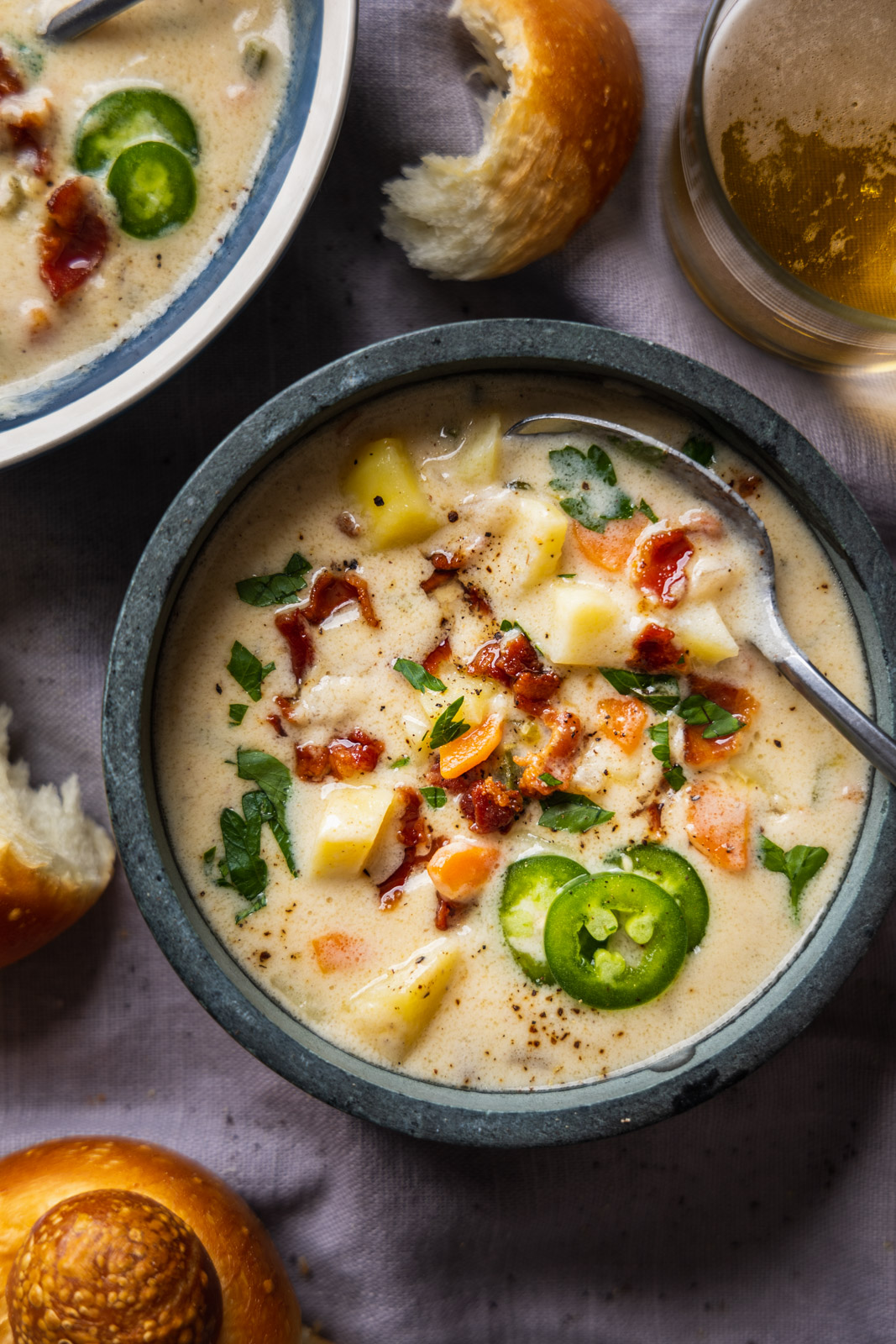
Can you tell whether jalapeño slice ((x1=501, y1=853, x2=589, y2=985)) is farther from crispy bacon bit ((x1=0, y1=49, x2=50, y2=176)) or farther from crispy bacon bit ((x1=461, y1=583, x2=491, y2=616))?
crispy bacon bit ((x1=0, y1=49, x2=50, y2=176))

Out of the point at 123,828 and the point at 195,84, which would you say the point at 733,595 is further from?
the point at 195,84

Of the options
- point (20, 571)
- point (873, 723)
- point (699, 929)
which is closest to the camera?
point (873, 723)

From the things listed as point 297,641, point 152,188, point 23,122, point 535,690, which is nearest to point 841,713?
point 535,690

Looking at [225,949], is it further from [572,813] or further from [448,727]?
[572,813]

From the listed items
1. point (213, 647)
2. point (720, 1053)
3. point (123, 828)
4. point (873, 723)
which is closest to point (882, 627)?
point (873, 723)

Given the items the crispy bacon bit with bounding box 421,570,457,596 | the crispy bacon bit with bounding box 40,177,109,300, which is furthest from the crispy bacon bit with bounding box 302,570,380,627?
the crispy bacon bit with bounding box 40,177,109,300
